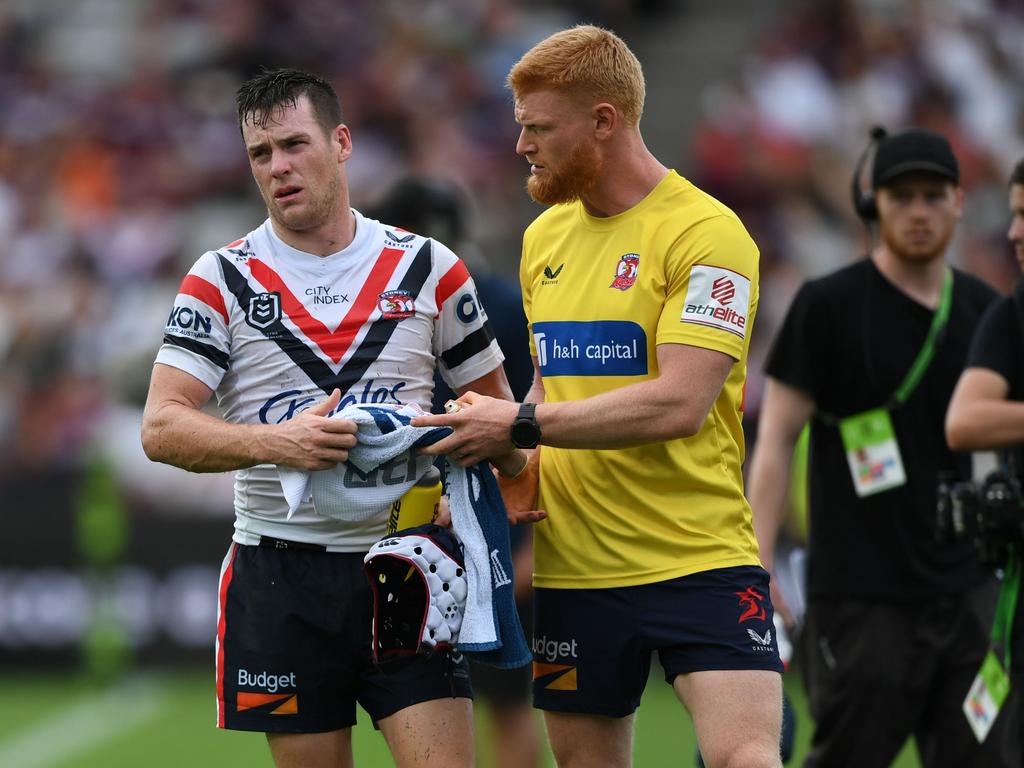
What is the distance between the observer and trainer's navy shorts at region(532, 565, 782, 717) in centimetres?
485

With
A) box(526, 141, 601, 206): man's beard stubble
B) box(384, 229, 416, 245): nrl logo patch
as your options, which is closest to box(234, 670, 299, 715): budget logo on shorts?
box(384, 229, 416, 245): nrl logo patch

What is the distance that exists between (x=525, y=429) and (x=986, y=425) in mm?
1620

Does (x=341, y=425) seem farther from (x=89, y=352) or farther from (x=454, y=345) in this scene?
(x=89, y=352)

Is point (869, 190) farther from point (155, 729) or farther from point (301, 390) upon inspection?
point (155, 729)

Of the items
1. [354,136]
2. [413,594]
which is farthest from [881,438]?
[354,136]

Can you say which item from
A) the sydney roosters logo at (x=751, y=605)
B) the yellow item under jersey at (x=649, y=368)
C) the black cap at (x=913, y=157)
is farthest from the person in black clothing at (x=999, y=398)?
the sydney roosters logo at (x=751, y=605)

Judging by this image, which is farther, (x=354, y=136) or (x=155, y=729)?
(x=354, y=136)

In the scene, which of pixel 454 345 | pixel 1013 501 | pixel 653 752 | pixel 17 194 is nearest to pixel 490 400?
pixel 454 345

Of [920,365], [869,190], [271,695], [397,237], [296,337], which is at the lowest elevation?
[271,695]

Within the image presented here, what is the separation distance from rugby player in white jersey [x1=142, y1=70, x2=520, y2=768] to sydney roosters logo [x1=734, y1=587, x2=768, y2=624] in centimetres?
82

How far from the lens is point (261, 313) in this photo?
4883 mm

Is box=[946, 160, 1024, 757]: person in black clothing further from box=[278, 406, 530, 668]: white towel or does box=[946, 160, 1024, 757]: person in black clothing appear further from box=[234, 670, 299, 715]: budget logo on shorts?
box=[234, 670, 299, 715]: budget logo on shorts

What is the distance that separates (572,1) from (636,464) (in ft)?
39.8

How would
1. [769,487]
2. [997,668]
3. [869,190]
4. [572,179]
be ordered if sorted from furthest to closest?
[869,190], [769,487], [997,668], [572,179]
